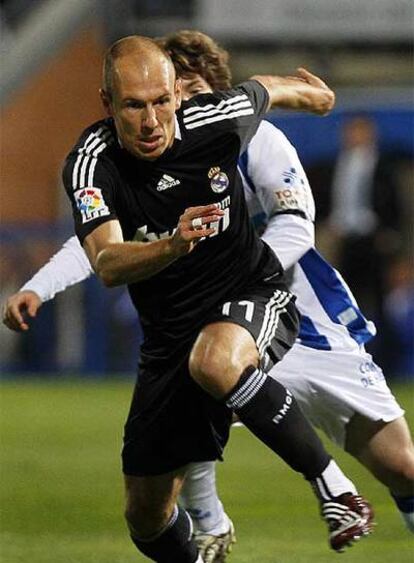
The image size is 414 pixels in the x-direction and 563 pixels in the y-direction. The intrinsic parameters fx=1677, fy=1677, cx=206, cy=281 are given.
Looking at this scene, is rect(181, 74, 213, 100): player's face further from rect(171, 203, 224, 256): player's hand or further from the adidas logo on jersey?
rect(171, 203, 224, 256): player's hand

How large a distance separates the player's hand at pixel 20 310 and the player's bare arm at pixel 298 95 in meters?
1.17

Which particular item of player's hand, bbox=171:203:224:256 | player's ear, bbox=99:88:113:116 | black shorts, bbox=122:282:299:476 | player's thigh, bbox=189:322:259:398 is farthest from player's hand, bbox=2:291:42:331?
player's hand, bbox=171:203:224:256

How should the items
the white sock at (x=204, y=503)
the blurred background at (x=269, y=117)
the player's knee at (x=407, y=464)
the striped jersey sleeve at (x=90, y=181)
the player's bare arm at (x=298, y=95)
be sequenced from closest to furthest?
1. the striped jersey sleeve at (x=90, y=181)
2. the player's bare arm at (x=298, y=95)
3. the player's knee at (x=407, y=464)
4. the white sock at (x=204, y=503)
5. the blurred background at (x=269, y=117)

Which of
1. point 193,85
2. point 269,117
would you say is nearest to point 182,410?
point 193,85

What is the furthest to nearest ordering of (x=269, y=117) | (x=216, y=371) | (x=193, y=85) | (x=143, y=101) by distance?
(x=269, y=117), (x=193, y=85), (x=143, y=101), (x=216, y=371)

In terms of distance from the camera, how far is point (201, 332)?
5875 millimetres

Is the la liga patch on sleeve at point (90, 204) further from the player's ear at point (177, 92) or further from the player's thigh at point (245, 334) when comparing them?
the player's thigh at point (245, 334)

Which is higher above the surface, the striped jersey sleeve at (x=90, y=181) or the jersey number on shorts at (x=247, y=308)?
the striped jersey sleeve at (x=90, y=181)

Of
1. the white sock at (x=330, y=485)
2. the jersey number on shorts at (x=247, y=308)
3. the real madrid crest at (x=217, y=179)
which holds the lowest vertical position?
the white sock at (x=330, y=485)

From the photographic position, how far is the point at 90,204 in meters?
5.72

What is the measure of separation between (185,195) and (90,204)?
1.34 ft

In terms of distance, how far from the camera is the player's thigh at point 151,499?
6.16 metres

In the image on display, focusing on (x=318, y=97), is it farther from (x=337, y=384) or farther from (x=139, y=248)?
(x=139, y=248)

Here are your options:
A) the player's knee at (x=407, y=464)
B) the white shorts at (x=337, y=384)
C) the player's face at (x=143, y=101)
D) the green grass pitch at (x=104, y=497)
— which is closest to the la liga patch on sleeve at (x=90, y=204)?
the player's face at (x=143, y=101)
